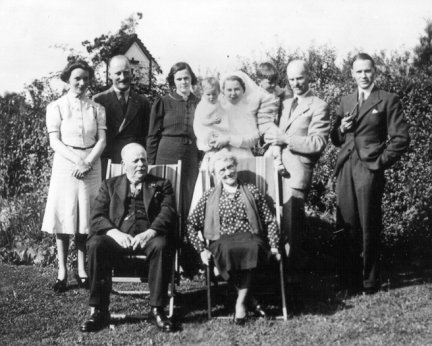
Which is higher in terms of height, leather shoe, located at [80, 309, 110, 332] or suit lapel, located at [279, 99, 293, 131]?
suit lapel, located at [279, 99, 293, 131]

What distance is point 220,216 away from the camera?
4.68 m

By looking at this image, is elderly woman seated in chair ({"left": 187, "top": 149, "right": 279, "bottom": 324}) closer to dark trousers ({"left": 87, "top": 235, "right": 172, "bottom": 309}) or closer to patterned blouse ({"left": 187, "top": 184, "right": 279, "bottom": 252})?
patterned blouse ({"left": 187, "top": 184, "right": 279, "bottom": 252})

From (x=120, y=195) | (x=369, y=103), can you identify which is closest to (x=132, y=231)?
(x=120, y=195)

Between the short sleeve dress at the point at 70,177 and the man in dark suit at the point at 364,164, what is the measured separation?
8.08 ft

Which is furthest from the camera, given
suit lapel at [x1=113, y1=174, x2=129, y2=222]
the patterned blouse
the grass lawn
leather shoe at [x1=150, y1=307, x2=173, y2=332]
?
suit lapel at [x1=113, y1=174, x2=129, y2=222]

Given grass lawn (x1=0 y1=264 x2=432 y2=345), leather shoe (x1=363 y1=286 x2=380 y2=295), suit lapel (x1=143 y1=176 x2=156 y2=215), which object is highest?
suit lapel (x1=143 y1=176 x2=156 y2=215)

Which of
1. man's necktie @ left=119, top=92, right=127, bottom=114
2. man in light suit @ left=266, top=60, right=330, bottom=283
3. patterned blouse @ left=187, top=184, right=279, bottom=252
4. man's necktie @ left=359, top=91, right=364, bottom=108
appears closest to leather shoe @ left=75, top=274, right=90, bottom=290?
patterned blouse @ left=187, top=184, right=279, bottom=252

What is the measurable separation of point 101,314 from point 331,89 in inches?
187

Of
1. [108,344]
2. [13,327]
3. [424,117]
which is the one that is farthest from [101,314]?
[424,117]

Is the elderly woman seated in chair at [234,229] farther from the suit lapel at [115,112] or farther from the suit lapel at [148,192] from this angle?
the suit lapel at [115,112]

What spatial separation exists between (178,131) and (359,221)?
1959 mm

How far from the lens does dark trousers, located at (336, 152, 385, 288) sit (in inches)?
199

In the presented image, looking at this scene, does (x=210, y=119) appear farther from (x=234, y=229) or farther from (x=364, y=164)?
(x=364, y=164)

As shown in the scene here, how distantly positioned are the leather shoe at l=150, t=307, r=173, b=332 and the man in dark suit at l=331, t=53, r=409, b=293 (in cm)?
195
